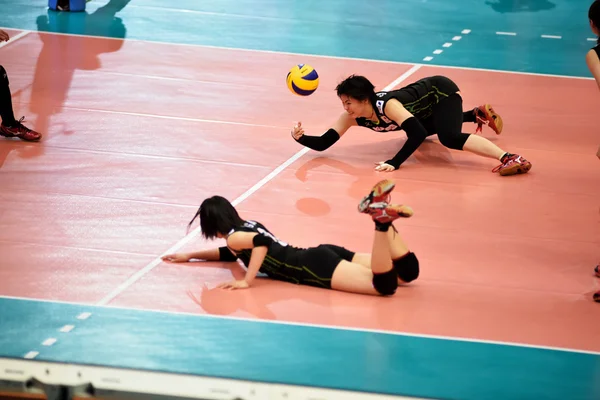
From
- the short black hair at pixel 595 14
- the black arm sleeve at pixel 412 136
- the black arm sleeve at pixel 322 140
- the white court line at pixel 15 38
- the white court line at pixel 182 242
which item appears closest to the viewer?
the white court line at pixel 182 242

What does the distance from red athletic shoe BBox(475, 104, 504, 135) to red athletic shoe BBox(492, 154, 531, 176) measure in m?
0.90

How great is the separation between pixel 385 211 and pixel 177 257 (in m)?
1.84

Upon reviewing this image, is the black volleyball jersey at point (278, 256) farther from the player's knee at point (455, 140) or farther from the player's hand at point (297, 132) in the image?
the player's knee at point (455, 140)

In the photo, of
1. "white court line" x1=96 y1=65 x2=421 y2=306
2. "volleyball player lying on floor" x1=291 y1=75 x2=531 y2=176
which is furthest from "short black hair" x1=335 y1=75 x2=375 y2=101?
"white court line" x1=96 y1=65 x2=421 y2=306

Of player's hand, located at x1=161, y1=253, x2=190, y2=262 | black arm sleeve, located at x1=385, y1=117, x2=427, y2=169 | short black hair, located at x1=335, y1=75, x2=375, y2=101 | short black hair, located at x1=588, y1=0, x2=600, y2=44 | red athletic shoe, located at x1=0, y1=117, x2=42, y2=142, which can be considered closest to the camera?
player's hand, located at x1=161, y1=253, x2=190, y2=262

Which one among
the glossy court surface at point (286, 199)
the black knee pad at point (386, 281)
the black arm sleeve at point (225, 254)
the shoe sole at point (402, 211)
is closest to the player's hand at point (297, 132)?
the glossy court surface at point (286, 199)

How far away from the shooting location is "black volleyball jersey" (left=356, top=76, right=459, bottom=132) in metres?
9.80

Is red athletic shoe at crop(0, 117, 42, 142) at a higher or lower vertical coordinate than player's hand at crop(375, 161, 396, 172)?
lower

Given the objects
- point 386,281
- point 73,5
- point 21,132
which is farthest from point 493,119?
point 73,5

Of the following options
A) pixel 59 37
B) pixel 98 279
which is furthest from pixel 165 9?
pixel 98 279

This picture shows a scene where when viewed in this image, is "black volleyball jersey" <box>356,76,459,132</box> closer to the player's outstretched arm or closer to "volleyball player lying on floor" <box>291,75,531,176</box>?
"volleyball player lying on floor" <box>291,75,531,176</box>

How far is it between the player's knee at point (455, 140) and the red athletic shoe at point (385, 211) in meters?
3.44

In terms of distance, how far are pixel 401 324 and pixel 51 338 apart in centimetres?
241

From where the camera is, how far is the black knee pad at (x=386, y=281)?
23.3ft
